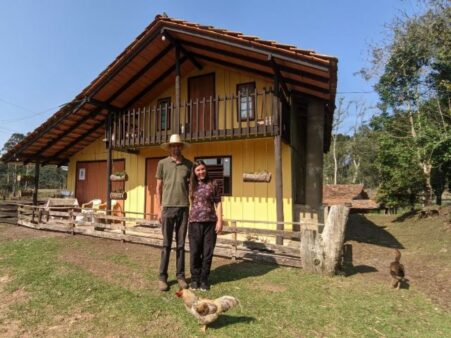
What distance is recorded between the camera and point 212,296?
15.8 feet

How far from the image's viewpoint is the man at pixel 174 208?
5.13 meters

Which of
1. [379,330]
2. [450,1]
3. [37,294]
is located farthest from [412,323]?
[450,1]

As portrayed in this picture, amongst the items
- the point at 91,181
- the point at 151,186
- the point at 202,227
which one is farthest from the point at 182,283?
the point at 91,181

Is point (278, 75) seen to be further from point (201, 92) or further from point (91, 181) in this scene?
point (91, 181)

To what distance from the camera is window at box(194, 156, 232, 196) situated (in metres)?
10.8

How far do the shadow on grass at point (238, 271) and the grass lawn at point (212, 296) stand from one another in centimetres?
2

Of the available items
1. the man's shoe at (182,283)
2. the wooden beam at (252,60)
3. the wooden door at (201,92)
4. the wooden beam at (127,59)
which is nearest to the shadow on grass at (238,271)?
the man's shoe at (182,283)

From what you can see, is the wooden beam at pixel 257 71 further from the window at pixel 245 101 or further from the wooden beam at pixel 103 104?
the wooden beam at pixel 103 104

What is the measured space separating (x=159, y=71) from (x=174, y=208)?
7508 millimetres

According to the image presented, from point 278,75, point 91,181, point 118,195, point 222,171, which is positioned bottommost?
point 118,195

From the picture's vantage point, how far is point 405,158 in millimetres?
20516

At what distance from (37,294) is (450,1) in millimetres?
19071

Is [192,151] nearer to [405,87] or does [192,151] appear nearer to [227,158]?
[227,158]

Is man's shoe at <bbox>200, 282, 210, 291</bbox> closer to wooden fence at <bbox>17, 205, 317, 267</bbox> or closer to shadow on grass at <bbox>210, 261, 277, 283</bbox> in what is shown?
shadow on grass at <bbox>210, 261, 277, 283</bbox>
